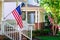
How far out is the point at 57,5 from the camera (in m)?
24.8

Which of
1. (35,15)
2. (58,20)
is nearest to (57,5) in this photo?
(58,20)

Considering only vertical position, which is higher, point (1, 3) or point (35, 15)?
point (1, 3)

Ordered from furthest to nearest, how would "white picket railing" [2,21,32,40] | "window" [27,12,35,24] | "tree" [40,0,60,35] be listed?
"window" [27,12,35,24] → "tree" [40,0,60,35] → "white picket railing" [2,21,32,40]

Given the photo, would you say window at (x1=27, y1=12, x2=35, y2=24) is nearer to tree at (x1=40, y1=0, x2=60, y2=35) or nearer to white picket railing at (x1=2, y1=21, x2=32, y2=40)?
tree at (x1=40, y1=0, x2=60, y2=35)

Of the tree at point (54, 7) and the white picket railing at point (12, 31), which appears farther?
the tree at point (54, 7)

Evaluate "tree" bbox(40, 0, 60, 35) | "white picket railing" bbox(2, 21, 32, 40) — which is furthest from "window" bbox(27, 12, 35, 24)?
"white picket railing" bbox(2, 21, 32, 40)

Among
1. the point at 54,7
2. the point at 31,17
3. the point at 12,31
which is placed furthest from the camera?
the point at 31,17

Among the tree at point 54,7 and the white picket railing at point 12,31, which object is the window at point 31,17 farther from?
the white picket railing at point 12,31

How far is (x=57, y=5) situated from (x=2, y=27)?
8.11 metres

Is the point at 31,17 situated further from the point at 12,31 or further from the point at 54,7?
the point at 12,31

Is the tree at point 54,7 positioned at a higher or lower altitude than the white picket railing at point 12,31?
higher

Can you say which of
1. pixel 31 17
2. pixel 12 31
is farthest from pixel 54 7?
pixel 31 17

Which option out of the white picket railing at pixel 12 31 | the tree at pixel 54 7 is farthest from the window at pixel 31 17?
the white picket railing at pixel 12 31

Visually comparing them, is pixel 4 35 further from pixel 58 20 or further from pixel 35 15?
pixel 35 15
